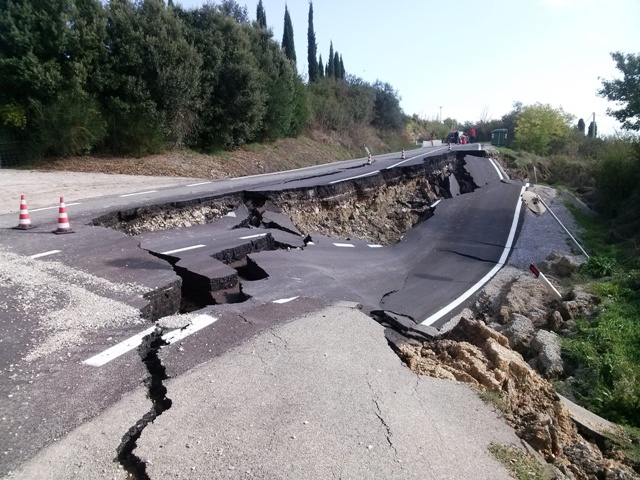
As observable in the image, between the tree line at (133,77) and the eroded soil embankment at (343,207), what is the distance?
389 inches

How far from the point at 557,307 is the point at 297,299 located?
18.2ft

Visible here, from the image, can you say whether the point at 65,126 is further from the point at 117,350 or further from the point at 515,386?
the point at 515,386

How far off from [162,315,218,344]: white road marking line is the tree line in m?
16.3

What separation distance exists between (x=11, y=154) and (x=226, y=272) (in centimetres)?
1592

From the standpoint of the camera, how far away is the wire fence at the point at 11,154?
18797mm

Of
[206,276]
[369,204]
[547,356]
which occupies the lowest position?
[547,356]

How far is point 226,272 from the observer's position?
299 inches

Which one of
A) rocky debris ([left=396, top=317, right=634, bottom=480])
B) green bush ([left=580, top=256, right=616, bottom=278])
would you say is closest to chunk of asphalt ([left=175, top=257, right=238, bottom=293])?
rocky debris ([left=396, top=317, right=634, bottom=480])

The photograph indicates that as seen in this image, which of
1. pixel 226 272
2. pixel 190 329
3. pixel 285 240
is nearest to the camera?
pixel 190 329

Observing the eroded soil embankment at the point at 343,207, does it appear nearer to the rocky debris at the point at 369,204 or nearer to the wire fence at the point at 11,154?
the rocky debris at the point at 369,204

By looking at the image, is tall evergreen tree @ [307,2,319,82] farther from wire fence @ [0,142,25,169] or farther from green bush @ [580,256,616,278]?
green bush @ [580,256,616,278]

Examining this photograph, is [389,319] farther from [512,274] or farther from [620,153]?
[620,153]

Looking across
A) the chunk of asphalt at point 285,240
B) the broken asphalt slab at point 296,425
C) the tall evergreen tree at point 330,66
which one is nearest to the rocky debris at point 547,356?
the broken asphalt slab at point 296,425

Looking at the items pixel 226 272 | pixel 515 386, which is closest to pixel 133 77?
pixel 226 272
